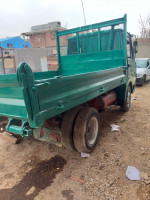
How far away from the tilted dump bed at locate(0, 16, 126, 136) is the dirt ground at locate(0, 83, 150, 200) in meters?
0.93

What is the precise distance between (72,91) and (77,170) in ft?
4.39

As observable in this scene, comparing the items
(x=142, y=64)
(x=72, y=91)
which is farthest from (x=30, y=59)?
(x=72, y=91)

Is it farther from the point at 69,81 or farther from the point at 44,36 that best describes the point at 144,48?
the point at 69,81

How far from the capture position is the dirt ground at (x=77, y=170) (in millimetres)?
2152

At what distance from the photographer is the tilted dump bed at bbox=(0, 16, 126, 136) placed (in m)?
1.71

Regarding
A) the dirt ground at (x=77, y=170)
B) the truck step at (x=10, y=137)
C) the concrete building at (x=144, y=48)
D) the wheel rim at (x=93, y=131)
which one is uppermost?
the concrete building at (x=144, y=48)

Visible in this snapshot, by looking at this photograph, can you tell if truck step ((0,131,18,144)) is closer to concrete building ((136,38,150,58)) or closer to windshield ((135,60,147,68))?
windshield ((135,60,147,68))

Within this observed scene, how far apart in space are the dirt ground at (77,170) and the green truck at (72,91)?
361 mm

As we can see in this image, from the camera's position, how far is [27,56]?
40.1 feet

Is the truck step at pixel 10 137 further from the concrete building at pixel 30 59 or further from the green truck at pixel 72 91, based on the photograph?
the concrete building at pixel 30 59

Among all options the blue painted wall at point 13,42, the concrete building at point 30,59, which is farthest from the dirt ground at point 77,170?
the blue painted wall at point 13,42

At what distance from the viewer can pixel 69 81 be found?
214 cm

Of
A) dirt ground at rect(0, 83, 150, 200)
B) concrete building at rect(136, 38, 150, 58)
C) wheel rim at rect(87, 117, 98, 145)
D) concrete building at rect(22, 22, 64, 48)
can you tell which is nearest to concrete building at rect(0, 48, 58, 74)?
dirt ground at rect(0, 83, 150, 200)

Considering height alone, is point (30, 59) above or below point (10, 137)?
above
